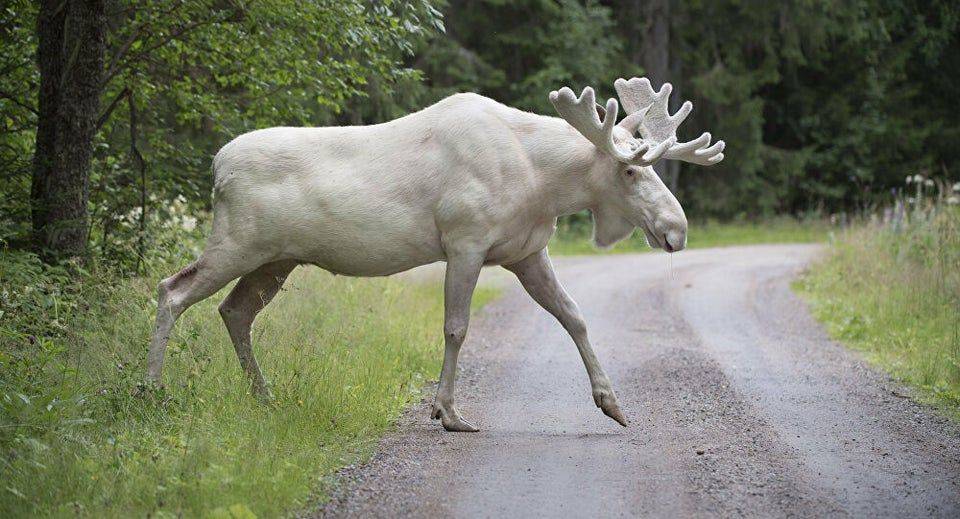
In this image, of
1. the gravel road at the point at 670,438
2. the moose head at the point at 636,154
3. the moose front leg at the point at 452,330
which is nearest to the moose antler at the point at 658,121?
the moose head at the point at 636,154

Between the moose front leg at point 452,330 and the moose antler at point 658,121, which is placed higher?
the moose antler at point 658,121

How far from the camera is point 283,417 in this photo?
664cm

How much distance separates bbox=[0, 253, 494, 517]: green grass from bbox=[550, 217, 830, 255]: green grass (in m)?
14.1

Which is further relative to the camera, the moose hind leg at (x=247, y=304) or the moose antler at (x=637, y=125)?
the moose hind leg at (x=247, y=304)

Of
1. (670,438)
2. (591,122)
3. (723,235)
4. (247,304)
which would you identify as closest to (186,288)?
(247,304)

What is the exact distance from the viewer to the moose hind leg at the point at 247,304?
7562mm

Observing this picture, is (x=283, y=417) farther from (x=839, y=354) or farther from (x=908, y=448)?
(x=839, y=354)

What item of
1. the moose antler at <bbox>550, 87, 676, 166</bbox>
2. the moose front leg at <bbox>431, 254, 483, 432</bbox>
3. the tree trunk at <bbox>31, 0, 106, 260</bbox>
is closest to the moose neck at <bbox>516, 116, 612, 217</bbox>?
the moose antler at <bbox>550, 87, 676, 166</bbox>

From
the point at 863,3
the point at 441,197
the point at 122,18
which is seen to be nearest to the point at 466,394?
the point at 441,197

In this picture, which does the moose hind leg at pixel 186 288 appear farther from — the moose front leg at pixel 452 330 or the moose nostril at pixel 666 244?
the moose nostril at pixel 666 244

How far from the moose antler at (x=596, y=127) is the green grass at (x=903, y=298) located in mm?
2947

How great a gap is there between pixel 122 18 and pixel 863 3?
23.0 meters

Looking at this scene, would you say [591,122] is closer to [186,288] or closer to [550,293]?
[550,293]

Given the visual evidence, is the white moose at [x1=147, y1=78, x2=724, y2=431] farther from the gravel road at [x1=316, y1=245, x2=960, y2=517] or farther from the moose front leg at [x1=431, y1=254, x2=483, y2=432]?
the gravel road at [x1=316, y1=245, x2=960, y2=517]
